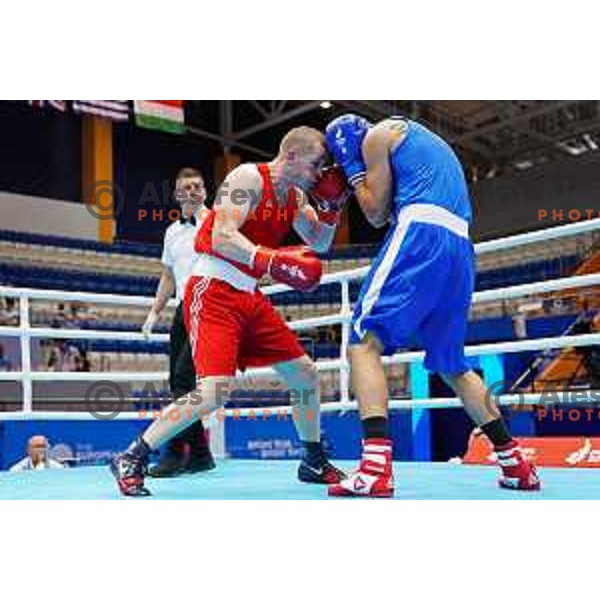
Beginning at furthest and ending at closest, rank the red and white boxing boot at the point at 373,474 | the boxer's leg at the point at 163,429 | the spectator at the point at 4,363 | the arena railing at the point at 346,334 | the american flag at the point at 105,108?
the american flag at the point at 105,108 → the spectator at the point at 4,363 → the arena railing at the point at 346,334 → the boxer's leg at the point at 163,429 → the red and white boxing boot at the point at 373,474

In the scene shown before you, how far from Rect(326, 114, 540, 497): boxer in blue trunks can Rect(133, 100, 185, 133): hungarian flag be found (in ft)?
38.3

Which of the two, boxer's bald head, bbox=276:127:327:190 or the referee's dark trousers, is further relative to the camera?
the referee's dark trousers

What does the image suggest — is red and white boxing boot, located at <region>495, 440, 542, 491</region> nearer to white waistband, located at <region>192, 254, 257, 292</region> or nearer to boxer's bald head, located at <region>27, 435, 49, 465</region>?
white waistband, located at <region>192, 254, 257, 292</region>

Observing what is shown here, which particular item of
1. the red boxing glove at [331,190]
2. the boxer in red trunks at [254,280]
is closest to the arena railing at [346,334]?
the boxer in red trunks at [254,280]

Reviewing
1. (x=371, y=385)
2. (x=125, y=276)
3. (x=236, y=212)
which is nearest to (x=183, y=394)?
(x=236, y=212)

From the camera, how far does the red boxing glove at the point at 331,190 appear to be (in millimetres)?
2582

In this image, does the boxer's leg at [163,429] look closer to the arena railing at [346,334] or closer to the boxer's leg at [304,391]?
the boxer's leg at [304,391]

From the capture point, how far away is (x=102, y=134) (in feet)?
48.0

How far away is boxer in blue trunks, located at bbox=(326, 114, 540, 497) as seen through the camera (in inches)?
91.2

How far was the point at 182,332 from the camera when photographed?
144 inches

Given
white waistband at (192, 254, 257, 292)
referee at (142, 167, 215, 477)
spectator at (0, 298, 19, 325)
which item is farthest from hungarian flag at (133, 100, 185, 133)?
white waistband at (192, 254, 257, 292)

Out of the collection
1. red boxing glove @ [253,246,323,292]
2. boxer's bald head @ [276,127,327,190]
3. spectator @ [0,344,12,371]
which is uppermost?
boxer's bald head @ [276,127,327,190]

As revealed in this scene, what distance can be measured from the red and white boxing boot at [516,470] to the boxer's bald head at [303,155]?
3.36ft

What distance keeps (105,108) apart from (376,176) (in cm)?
1226
